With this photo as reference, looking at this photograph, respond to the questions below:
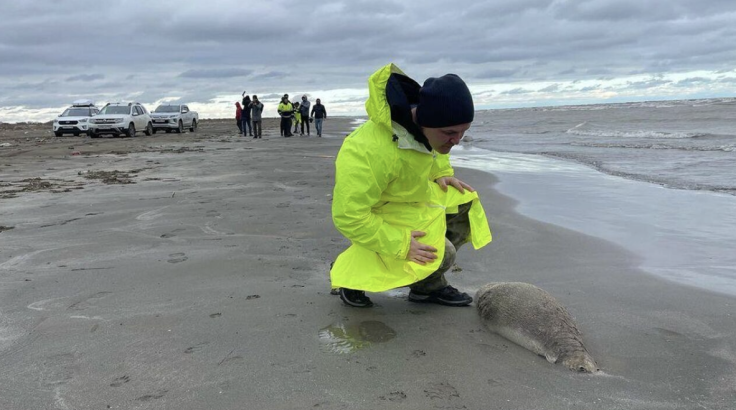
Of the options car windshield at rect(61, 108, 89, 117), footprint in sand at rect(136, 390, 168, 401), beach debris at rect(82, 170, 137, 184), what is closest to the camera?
footprint in sand at rect(136, 390, 168, 401)

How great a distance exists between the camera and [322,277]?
159 inches

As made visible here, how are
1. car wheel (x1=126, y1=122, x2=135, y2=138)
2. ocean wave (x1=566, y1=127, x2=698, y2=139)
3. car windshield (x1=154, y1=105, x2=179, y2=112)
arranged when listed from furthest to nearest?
car windshield (x1=154, y1=105, x2=179, y2=112), car wheel (x1=126, y1=122, x2=135, y2=138), ocean wave (x1=566, y1=127, x2=698, y2=139)

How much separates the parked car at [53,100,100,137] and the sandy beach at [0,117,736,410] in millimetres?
21515

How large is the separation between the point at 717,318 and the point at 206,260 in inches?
145

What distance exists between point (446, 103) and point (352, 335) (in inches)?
54.7

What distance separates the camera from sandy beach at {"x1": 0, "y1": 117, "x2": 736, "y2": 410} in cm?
242

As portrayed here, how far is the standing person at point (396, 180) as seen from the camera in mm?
2746

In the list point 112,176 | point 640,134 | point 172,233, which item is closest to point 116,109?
point 112,176

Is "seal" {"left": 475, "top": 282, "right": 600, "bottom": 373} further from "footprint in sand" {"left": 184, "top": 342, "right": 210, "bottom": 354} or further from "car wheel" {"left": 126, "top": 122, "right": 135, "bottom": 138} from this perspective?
"car wheel" {"left": 126, "top": 122, "right": 135, "bottom": 138}

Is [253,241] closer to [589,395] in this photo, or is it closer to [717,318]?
[589,395]

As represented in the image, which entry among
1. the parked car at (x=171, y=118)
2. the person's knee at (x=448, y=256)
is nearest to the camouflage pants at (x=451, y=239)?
the person's knee at (x=448, y=256)

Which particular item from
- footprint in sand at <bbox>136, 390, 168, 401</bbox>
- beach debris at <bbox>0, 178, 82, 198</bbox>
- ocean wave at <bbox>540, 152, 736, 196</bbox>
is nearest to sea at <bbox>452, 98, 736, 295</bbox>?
ocean wave at <bbox>540, 152, 736, 196</bbox>

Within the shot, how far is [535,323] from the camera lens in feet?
9.63

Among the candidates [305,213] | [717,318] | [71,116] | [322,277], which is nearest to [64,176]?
[305,213]
